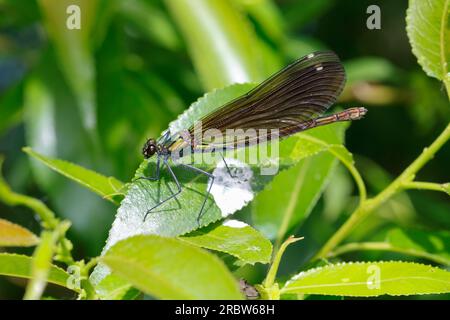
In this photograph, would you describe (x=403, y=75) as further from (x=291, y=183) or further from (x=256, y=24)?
(x=291, y=183)

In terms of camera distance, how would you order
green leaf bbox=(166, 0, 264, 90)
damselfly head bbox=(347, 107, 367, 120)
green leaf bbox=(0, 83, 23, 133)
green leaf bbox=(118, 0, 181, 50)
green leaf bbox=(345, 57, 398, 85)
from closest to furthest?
1. damselfly head bbox=(347, 107, 367, 120)
2. green leaf bbox=(166, 0, 264, 90)
3. green leaf bbox=(0, 83, 23, 133)
4. green leaf bbox=(118, 0, 181, 50)
5. green leaf bbox=(345, 57, 398, 85)

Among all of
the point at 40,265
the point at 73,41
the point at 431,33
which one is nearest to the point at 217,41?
the point at 73,41

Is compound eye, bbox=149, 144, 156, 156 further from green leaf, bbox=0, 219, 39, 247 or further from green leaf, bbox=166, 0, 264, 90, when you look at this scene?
green leaf, bbox=166, 0, 264, 90

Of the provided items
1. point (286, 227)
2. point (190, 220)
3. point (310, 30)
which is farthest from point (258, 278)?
point (310, 30)

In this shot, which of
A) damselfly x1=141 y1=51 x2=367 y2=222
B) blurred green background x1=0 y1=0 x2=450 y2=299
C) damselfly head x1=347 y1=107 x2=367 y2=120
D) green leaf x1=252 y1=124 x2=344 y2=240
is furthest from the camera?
blurred green background x1=0 y1=0 x2=450 y2=299

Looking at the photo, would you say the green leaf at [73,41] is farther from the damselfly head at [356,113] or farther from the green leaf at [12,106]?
the damselfly head at [356,113]

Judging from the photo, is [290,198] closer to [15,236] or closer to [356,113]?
[356,113]

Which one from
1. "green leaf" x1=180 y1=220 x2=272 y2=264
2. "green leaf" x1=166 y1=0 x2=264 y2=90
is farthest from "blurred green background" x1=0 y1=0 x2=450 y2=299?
"green leaf" x1=180 y1=220 x2=272 y2=264
